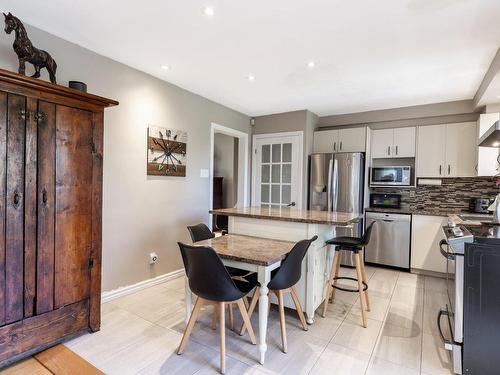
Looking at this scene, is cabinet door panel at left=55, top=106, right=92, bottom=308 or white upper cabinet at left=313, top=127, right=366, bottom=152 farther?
white upper cabinet at left=313, top=127, right=366, bottom=152

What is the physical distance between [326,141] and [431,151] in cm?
151

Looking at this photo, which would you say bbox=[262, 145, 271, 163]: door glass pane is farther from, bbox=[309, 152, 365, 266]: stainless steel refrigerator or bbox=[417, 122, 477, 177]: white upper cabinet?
bbox=[417, 122, 477, 177]: white upper cabinet

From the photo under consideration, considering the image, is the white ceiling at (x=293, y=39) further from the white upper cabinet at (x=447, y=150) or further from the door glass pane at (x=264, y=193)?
the door glass pane at (x=264, y=193)

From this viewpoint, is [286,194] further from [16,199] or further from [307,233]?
[16,199]

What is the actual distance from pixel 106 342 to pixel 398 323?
8.16 ft

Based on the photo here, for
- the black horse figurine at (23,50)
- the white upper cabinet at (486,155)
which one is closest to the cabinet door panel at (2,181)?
the black horse figurine at (23,50)

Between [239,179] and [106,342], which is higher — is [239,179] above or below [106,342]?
above

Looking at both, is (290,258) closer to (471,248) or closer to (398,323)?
(471,248)

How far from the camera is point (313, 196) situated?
4605 mm

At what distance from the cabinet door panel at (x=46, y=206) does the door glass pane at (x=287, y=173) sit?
348cm

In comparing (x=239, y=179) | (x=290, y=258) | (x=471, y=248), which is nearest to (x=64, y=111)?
(x=290, y=258)

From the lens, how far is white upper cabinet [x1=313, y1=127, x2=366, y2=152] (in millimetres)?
4395

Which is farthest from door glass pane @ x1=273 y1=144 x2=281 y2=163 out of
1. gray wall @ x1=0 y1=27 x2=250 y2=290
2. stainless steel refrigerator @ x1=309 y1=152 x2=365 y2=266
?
gray wall @ x1=0 y1=27 x2=250 y2=290

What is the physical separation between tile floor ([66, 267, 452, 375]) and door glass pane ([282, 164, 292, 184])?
227 centimetres
